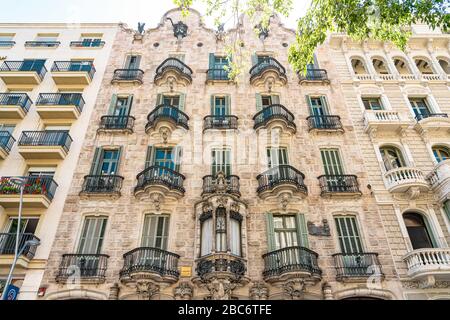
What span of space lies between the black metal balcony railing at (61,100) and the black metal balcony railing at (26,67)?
2.37m

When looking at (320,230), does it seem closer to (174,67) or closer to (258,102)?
(258,102)

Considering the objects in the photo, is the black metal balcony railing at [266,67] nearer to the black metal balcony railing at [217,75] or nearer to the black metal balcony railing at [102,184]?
the black metal balcony railing at [217,75]

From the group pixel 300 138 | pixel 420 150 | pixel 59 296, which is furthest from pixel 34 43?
pixel 420 150

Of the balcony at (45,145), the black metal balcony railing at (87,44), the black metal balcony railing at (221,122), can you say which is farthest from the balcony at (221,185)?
the black metal balcony railing at (87,44)

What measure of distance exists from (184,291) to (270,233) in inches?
188

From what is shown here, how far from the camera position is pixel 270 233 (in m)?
14.4

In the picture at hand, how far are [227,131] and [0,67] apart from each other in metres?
17.4

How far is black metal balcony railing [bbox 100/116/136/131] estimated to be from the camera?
17984mm

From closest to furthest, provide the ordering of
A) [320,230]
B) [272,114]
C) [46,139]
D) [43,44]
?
[320,230] → [46,139] → [272,114] → [43,44]

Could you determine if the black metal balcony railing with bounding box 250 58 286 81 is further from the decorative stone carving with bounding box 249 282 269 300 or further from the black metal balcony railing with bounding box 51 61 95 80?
the decorative stone carving with bounding box 249 282 269 300

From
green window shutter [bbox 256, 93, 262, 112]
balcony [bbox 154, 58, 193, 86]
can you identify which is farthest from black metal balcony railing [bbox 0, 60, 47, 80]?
green window shutter [bbox 256, 93, 262, 112]

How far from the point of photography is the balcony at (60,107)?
720 inches

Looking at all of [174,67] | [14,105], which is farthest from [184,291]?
[14,105]
